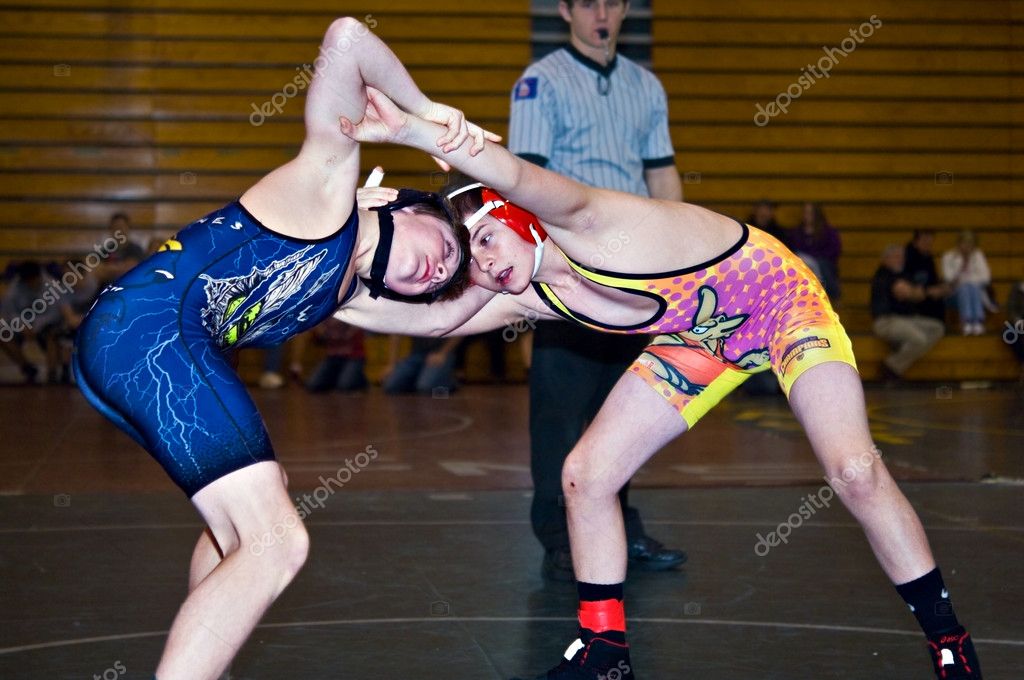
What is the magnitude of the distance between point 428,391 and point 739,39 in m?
5.03

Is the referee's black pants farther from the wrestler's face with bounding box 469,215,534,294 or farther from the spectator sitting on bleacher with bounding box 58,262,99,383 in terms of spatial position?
the spectator sitting on bleacher with bounding box 58,262,99,383

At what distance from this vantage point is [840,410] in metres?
3.28

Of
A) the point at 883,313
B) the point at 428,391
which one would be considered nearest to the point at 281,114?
the point at 428,391

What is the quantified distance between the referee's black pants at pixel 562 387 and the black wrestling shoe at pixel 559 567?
0.12 meters

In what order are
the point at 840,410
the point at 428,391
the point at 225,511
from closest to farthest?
the point at 225,511
the point at 840,410
the point at 428,391

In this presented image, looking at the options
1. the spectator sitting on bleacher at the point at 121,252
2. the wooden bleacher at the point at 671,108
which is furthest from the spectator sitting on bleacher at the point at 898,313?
the spectator sitting on bleacher at the point at 121,252

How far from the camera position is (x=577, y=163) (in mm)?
5117

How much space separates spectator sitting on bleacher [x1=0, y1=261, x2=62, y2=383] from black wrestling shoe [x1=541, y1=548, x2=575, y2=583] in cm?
813

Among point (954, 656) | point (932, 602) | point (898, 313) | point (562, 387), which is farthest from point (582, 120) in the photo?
point (898, 313)

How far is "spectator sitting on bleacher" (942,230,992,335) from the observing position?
43.2ft

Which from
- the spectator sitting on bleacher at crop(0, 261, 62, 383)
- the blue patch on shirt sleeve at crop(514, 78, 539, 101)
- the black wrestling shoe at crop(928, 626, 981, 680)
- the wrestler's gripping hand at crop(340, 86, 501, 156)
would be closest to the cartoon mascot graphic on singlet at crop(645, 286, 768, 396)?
the black wrestling shoe at crop(928, 626, 981, 680)

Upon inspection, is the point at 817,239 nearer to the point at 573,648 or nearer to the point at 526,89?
the point at 526,89

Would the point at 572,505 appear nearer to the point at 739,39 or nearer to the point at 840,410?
Answer: the point at 840,410

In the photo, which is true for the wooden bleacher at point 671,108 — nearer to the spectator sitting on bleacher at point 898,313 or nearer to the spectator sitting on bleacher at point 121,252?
the spectator sitting on bleacher at point 898,313
